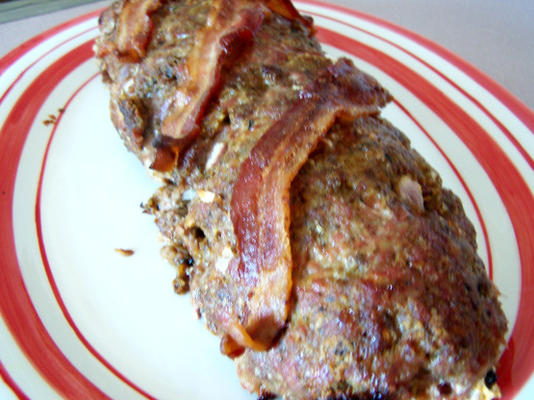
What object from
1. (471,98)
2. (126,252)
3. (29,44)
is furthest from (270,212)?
(29,44)

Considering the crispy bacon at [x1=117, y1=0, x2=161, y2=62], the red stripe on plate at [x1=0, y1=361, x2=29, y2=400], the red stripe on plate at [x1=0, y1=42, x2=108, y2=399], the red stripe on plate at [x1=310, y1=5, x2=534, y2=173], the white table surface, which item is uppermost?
the white table surface

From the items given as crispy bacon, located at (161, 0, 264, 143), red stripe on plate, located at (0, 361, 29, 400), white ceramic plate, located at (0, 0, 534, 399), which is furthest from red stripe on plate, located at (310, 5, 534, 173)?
red stripe on plate, located at (0, 361, 29, 400)

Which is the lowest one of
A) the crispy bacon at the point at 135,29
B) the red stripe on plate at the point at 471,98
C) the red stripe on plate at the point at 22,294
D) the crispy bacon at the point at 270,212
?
the red stripe on plate at the point at 22,294

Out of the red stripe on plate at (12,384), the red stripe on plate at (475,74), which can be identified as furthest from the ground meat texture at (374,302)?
the red stripe on plate at (475,74)

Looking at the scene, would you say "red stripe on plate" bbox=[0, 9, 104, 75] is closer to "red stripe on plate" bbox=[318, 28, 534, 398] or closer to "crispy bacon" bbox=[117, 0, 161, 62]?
"crispy bacon" bbox=[117, 0, 161, 62]

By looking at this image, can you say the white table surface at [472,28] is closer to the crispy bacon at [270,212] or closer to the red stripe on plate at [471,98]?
the red stripe on plate at [471,98]

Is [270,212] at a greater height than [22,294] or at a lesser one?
greater

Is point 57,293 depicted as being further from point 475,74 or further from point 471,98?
point 475,74
